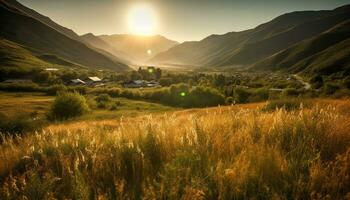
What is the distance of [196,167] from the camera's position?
165 inches

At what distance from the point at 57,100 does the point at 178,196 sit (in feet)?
199

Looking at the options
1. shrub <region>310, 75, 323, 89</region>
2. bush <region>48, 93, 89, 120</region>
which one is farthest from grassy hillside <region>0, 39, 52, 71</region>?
shrub <region>310, 75, 323, 89</region>

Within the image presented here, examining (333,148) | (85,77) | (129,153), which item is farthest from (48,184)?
(85,77)

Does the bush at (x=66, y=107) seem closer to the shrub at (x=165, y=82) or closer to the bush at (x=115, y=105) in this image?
Result: the bush at (x=115, y=105)

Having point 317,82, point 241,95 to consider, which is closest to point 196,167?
point 241,95

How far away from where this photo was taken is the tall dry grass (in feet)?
11.8

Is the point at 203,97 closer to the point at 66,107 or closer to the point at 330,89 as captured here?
the point at 330,89

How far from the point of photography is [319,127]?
5.85m

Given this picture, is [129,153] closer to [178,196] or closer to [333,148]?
[178,196]

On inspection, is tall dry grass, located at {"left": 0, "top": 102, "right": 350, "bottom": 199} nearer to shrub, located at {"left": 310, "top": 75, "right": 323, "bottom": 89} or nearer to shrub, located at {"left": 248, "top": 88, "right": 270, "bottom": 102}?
shrub, located at {"left": 248, "top": 88, "right": 270, "bottom": 102}

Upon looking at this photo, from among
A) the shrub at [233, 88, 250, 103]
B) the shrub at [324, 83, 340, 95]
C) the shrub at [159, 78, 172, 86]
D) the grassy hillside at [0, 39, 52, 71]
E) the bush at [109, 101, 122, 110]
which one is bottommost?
the bush at [109, 101, 122, 110]

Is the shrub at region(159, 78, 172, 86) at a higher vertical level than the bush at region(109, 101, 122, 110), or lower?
higher

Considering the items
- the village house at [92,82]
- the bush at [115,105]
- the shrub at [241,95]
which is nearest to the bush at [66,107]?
the bush at [115,105]

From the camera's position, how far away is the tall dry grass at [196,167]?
3.59m
